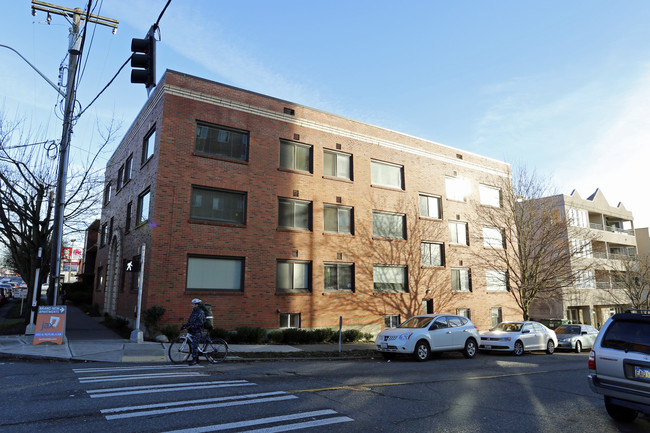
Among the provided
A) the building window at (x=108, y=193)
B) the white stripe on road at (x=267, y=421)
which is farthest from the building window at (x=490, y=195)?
the building window at (x=108, y=193)

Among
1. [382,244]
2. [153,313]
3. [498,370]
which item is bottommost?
[498,370]

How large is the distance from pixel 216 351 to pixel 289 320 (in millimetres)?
7381

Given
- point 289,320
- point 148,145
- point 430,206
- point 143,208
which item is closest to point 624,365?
point 289,320

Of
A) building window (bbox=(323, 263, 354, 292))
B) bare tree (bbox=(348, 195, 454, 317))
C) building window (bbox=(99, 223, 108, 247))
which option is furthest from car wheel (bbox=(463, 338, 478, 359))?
building window (bbox=(99, 223, 108, 247))

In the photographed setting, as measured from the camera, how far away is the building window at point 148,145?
19.2 metres

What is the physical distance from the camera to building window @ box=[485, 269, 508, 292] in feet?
91.2

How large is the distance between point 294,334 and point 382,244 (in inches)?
305

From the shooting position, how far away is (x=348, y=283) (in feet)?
70.8

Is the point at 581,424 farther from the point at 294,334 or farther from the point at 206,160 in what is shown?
the point at 206,160

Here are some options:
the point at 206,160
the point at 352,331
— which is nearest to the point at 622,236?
the point at 352,331

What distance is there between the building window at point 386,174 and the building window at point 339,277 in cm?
532

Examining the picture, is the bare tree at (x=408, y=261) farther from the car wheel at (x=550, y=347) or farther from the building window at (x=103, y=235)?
the building window at (x=103, y=235)

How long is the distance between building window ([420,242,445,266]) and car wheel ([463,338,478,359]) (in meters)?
9.35

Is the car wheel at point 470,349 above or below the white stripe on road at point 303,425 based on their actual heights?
below
